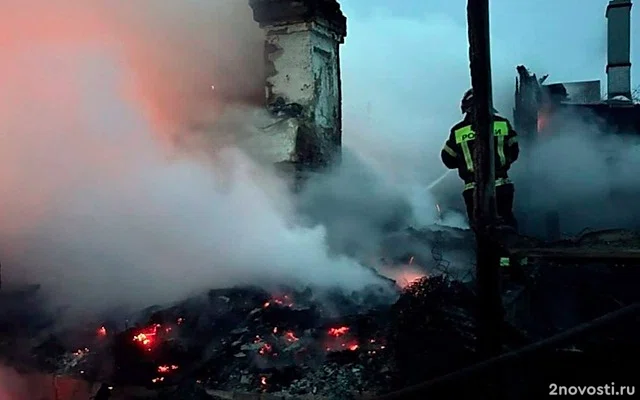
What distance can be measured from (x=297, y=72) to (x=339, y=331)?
→ 307 cm

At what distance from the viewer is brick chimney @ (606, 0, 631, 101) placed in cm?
1644

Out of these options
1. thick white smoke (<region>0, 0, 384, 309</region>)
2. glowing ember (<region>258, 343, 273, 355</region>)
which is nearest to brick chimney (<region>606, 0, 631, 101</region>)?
A: thick white smoke (<region>0, 0, 384, 309</region>)

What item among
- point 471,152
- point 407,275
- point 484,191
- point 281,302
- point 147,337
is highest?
point 471,152

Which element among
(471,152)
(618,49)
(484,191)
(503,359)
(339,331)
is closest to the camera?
(503,359)

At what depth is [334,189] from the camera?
709cm

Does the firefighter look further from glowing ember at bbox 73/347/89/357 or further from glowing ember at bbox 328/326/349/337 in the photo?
glowing ember at bbox 73/347/89/357

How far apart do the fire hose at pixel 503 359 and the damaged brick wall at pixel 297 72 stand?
14.8 ft

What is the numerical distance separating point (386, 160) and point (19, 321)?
7.68 meters

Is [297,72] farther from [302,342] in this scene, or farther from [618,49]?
[618,49]

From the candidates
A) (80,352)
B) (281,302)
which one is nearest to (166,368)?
(80,352)

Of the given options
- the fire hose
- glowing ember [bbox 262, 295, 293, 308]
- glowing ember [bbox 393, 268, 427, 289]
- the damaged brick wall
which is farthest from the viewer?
the damaged brick wall

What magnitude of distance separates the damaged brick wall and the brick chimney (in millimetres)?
12482

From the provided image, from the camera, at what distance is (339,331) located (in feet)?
Answer: 15.2

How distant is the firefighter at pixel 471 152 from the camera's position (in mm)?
6531
